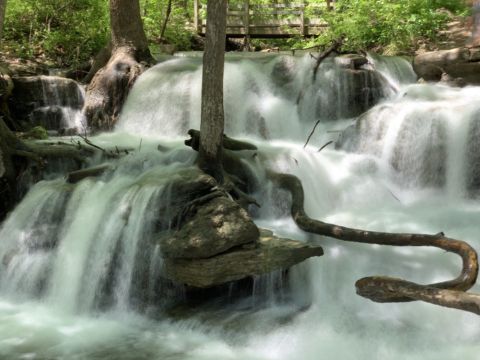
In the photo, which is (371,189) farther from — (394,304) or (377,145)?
(394,304)

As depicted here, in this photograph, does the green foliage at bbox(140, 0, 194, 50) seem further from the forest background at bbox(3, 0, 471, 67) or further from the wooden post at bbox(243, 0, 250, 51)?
the wooden post at bbox(243, 0, 250, 51)

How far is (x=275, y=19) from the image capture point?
19.2 meters

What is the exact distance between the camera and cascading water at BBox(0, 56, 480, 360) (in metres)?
5.43

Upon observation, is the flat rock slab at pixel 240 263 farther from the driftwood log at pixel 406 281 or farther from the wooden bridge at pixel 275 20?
the wooden bridge at pixel 275 20

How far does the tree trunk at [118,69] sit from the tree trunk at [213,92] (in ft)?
17.3

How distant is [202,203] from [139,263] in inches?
42.1

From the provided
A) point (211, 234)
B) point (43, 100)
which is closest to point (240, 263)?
point (211, 234)

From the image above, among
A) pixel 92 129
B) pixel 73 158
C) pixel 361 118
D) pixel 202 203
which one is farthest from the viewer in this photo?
pixel 92 129

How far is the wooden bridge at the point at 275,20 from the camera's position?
18391 mm

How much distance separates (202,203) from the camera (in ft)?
21.5

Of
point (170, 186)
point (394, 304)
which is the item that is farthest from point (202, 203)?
point (394, 304)

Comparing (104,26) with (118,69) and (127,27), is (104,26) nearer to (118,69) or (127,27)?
(127,27)

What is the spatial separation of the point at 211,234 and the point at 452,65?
7079 millimetres

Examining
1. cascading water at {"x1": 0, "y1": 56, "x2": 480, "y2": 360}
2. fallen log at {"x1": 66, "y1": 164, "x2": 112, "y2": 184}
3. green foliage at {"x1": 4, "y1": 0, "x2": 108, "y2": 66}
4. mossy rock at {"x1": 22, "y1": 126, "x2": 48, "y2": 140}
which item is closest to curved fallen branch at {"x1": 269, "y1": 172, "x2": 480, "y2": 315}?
cascading water at {"x1": 0, "y1": 56, "x2": 480, "y2": 360}
